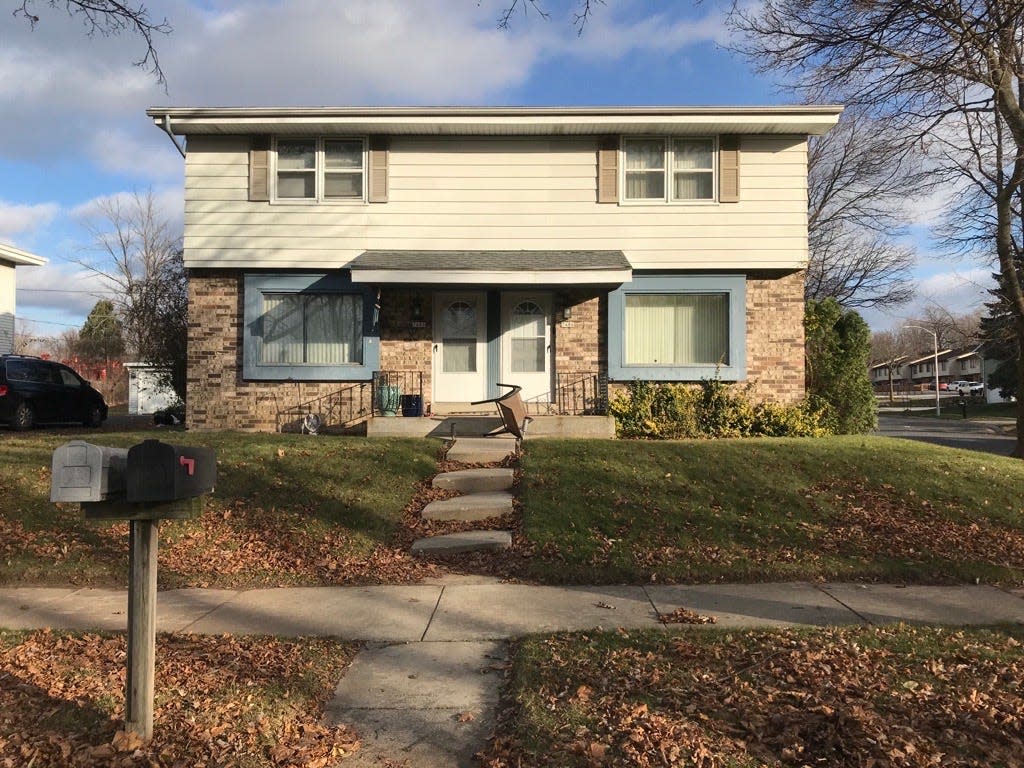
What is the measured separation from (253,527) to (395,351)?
6100 mm

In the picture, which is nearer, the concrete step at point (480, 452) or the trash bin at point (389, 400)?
the concrete step at point (480, 452)

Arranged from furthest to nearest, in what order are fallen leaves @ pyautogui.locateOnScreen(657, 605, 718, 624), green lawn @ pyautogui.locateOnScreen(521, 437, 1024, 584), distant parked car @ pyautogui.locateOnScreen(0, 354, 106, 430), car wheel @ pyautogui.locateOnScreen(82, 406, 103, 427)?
car wheel @ pyautogui.locateOnScreen(82, 406, 103, 427), distant parked car @ pyautogui.locateOnScreen(0, 354, 106, 430), green lawn @ pyautogui.locateOnScreen(521, 437, 1024, 584), fallen leaves @ pyautogui.locateOnScreen(657, 605, 718, 624)

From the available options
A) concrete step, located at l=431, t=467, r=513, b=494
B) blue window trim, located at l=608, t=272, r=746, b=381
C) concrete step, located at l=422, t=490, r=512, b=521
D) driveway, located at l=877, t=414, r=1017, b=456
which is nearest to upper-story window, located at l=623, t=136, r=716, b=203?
blue window trim, located at l=608, t=272, r=746, b=381

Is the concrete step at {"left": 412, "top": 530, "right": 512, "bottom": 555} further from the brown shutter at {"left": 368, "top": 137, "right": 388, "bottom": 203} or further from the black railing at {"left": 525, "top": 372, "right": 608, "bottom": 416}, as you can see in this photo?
the brown shutter at {"left": 368, "top": 137, "right": 388, "bottom": 203}

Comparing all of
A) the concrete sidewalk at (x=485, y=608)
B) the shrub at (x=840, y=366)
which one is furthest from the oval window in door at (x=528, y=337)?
the concrete sidewalk at (x=485, y=608)

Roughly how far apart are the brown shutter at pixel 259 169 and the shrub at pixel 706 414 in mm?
7088

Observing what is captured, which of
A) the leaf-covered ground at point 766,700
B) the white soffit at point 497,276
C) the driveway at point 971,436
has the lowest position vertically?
the driveway at point 971,436

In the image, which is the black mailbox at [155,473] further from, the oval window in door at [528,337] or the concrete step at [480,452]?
the oval window in door at [528,337]

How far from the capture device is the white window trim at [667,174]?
12820mm

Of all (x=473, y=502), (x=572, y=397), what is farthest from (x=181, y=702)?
(x=572, y=397)

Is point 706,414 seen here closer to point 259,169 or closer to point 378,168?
point 378,168

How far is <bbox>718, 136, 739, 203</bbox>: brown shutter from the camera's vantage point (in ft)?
41.9

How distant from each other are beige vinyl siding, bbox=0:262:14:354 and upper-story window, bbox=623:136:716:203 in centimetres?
2524

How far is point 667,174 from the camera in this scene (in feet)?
42.2
